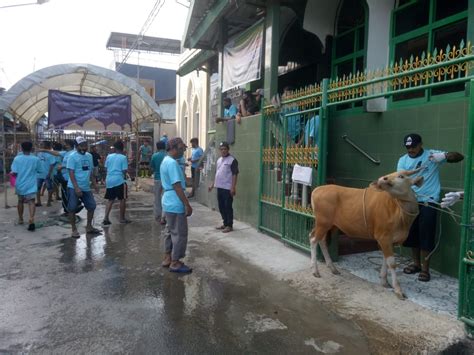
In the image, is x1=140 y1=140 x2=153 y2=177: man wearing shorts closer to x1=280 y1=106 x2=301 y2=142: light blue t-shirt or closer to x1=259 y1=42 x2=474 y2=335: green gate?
x1=259 y1=42 x2=474 y2=335: green gate

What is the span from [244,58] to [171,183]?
198 inches

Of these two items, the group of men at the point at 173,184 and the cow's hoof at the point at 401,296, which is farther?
the group of men at the point at 173,184

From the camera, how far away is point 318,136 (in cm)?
563

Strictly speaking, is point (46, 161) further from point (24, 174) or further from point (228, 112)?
point (228, 112)

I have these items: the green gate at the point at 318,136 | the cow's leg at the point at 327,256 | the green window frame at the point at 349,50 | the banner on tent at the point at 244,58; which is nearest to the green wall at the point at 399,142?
the green gate at the point at 318,136

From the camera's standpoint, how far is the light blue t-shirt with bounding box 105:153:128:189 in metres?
8.24

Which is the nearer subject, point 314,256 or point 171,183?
point 171,183

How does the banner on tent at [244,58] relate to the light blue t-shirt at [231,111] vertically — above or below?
above

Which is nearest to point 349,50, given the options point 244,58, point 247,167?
point 244,58

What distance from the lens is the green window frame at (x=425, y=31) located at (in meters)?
5.56

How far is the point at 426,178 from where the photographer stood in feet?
15.8

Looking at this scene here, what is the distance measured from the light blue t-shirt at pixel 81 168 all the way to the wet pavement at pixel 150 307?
Result: 3.89ft

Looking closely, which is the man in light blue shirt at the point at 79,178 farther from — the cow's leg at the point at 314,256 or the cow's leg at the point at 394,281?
the cow's leg at the point at 394,281

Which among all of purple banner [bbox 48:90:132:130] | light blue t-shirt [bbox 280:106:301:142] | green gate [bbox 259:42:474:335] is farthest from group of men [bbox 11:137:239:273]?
purple banner [bbox 48:90:132:130]
